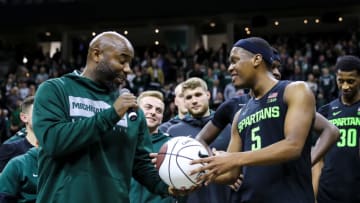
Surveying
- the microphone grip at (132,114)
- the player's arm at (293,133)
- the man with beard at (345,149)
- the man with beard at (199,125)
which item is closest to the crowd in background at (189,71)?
the man with beard at (345,149)

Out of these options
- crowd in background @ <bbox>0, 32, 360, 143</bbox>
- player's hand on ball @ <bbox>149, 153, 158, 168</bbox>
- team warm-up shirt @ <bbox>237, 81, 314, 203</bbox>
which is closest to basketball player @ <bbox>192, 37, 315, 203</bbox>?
team warm-up shirt @ <bbox>237, 81, 314, 203</bbox>

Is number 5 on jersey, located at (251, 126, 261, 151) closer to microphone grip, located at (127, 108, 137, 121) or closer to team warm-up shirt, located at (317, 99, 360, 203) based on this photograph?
microphone grip, located at (127, 108, 137, 121)

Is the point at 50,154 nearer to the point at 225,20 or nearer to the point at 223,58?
the point at 223,58

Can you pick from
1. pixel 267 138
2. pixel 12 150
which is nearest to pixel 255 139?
pixel 267 138

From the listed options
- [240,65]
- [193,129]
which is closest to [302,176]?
[240,65]

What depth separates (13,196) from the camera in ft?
Result: 18.1

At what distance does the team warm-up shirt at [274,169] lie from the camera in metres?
4.55

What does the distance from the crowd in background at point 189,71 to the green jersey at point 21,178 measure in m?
12.0

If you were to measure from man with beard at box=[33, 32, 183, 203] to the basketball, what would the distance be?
0.24m

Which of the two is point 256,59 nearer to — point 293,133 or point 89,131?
point 293,133

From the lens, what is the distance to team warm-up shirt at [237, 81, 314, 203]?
4555 mm

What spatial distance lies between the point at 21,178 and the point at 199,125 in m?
2.40

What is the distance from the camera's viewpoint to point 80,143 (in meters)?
4.10

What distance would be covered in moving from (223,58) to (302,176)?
21529mm
